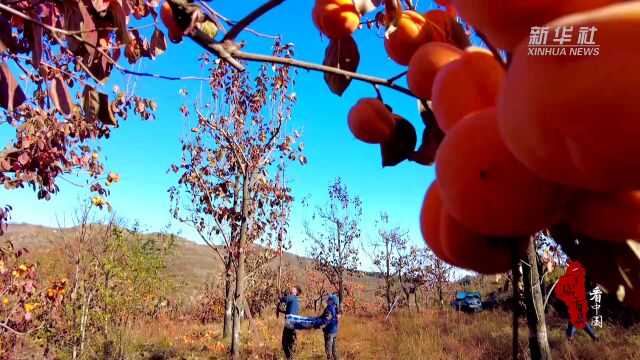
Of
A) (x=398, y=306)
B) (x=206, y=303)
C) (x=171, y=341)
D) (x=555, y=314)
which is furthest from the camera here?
(x=398, y=306)

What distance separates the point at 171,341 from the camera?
34.2 feet

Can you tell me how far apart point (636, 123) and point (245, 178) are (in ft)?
24.5

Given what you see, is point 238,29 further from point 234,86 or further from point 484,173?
point 234,86

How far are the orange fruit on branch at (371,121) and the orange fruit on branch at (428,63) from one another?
5.2 inches

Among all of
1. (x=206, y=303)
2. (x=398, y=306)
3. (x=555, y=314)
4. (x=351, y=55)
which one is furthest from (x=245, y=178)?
(x=398, y=306)

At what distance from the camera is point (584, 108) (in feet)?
0.60

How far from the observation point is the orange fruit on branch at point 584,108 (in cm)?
18

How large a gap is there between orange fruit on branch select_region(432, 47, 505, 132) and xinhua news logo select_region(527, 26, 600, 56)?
8 cm

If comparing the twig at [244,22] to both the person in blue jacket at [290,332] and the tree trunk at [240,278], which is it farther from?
the person in blue jacket at [290,332]

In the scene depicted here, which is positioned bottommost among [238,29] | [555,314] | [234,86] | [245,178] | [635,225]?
[555,314]

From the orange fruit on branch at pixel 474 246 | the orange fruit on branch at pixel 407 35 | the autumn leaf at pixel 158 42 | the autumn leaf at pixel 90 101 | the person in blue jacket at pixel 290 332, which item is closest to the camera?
the orange fruit on branch at pixel 474 246

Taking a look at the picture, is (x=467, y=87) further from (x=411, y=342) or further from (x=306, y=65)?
(x=411, y=342)

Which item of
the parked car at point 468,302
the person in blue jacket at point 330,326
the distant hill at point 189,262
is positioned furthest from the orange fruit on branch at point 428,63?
the distant hill at point 189,262

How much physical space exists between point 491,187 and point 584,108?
0.24 feet
